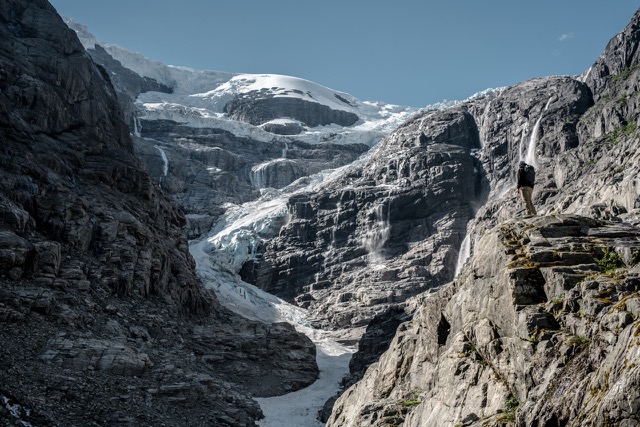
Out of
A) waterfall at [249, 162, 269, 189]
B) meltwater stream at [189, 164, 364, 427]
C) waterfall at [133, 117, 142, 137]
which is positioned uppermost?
waterfall at [133, 117, 142, 137]

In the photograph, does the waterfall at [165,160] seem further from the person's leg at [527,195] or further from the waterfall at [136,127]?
the person's leg at [527,195]

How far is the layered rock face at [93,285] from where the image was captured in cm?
4394

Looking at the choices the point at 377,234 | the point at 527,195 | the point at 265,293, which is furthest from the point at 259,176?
the point at 527,195

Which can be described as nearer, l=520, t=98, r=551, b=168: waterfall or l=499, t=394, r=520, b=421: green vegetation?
l=499, t=394, r=520, b=421: green vegetation

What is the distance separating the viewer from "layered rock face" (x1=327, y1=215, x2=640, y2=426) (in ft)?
47.1

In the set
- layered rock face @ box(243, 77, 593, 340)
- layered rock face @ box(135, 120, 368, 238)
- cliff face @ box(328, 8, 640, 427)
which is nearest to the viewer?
cliff face @ box(328, 8, 640, 427)

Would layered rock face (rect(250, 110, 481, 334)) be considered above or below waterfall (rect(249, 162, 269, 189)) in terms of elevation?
below

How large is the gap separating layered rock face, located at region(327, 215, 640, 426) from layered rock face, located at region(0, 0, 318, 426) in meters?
21.0

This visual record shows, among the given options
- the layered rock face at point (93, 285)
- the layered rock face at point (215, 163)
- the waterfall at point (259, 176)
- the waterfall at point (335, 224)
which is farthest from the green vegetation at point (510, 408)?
the waterfall at point (259, 176)

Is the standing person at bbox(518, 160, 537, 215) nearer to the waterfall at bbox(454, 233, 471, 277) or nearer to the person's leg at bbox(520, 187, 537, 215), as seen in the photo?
the person's leg at bbox(520, 187, 537, 215)

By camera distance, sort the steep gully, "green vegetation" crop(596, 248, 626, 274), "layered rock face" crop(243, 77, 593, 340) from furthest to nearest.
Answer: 1. "layered rock face" crop(243, 77, 593, 340)
2. the steep gully
3. "green vegetation" crop(596, 248, 626, 274)

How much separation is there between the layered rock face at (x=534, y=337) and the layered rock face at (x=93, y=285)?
68.9ft

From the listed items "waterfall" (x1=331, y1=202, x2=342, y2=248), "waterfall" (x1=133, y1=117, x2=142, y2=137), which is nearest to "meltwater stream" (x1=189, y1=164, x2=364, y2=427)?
"waterfall" (x1=331, y1=202, x2=342, y2=248)

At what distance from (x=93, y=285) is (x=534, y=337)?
4634 cm
